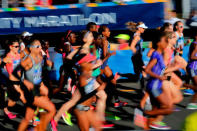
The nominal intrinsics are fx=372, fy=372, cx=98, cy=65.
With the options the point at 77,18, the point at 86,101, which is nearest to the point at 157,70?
the point at 86,101

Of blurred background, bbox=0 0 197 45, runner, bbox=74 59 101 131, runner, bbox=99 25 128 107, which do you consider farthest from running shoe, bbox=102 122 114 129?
blurred background, bbox=0 0 197 45

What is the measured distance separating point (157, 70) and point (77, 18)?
21.1 ft

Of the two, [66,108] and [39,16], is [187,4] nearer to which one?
[39,16]

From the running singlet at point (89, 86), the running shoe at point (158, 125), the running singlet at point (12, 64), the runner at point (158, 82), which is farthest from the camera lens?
the running singlet at point (12, 64)

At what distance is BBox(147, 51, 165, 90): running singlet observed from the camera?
19.8ft

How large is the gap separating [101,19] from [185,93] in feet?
13.3

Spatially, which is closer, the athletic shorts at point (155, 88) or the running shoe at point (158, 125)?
the athletic shorts at point (155, 88)

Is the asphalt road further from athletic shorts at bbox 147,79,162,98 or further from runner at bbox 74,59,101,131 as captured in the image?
runner at bbox 74,59,101,131

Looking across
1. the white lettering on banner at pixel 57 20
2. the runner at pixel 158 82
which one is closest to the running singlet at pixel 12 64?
the runner at pixel 158 82

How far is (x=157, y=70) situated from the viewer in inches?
241

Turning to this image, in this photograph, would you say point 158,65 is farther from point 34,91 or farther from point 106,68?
point 106,68

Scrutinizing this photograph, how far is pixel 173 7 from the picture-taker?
14695 mm

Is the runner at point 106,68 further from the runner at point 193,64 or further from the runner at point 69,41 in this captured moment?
the runner at point 193,64

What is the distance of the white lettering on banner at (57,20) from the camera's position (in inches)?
473
